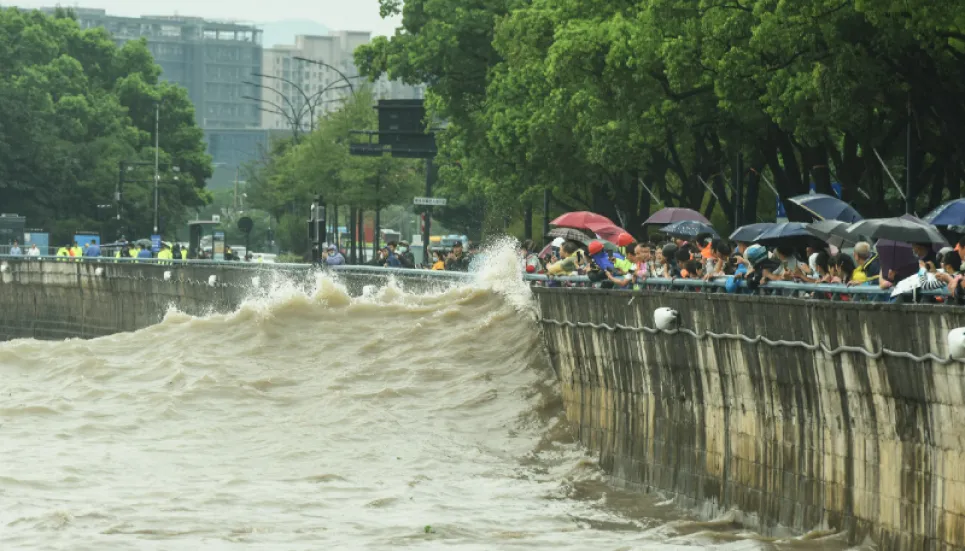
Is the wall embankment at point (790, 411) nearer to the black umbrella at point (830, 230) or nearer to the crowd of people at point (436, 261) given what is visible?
the black umbrella at point (830, 230)

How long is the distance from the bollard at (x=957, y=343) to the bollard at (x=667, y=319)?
6.00 meters

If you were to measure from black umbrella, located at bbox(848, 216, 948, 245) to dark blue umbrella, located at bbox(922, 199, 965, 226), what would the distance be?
8.90ft

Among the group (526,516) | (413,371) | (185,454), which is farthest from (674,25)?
(526,516)

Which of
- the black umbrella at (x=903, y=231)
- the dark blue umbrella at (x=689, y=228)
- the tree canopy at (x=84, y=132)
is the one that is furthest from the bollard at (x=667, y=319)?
the tree canopy at (x=84, y=132)

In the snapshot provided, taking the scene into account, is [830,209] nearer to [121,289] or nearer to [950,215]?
[950,215]

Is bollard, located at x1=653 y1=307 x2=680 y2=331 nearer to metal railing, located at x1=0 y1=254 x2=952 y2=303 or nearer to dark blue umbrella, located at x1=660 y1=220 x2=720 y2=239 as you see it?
metal railing, located at x1=0 y1=254 x2=952 y2=303

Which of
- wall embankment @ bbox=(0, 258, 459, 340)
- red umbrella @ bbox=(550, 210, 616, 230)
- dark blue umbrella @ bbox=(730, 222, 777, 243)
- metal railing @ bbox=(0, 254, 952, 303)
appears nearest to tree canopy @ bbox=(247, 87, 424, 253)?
wall embankment @ bbox=(0, 258, 459, 340)

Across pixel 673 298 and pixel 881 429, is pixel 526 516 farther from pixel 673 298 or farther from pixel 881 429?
pixel 881 429

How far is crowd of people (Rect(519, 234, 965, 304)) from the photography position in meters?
15.1

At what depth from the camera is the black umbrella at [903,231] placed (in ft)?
60.9

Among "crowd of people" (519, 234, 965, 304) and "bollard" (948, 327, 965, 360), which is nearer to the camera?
"bollard" (948, 327, 965, 360)

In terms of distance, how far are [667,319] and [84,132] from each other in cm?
9264

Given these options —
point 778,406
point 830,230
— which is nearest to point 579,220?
point 830,230

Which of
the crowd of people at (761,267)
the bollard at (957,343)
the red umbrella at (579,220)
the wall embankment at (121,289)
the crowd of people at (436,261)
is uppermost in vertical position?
the red umbrella at (579,220)
